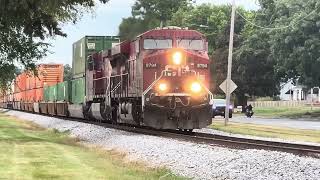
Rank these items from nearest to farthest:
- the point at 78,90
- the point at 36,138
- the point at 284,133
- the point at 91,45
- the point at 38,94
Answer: the point at 36,138, the point at 284,133, the point at 91,45, the point at 78,90, the point at 38,94

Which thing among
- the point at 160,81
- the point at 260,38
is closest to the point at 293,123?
the point at 160,81

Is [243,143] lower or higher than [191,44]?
lower

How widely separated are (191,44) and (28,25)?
7006mm

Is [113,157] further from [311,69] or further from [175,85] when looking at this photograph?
[311,69]

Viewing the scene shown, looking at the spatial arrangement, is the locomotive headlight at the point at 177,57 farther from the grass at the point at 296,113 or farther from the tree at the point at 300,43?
the grass at the point at 296,113

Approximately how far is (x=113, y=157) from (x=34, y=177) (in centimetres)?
535

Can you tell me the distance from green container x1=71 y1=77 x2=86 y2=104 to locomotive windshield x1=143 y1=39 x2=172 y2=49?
38.8 feet

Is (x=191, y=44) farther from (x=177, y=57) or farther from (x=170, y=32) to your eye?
(x=177, y=57)

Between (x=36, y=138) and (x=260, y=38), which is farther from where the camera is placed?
(x=260, y=38)

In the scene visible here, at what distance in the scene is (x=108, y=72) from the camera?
30.7 m

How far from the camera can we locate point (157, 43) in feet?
83.4

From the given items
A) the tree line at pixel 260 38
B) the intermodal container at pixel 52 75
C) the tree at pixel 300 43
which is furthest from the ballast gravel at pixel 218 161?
the tree at pixel 300 43

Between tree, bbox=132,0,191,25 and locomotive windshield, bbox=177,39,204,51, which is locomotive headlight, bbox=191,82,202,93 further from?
tree, bbox=132,0,191,25

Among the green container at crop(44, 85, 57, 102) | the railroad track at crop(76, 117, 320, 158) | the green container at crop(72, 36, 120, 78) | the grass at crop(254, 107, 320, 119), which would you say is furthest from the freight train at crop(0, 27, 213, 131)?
the grass at crop(254, 107, 320, 119)
